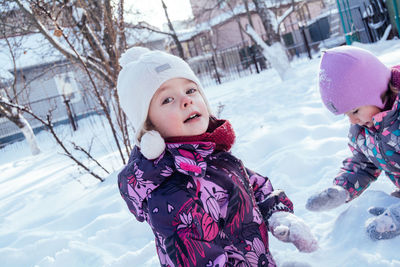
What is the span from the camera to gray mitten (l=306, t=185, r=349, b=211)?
1632 millimetres

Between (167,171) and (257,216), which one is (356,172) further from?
(167,171)

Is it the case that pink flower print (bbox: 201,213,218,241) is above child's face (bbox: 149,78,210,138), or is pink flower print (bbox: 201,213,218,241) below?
below

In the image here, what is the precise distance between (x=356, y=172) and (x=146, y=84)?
4.11 ft

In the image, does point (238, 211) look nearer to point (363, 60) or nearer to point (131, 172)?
point (131, 172)

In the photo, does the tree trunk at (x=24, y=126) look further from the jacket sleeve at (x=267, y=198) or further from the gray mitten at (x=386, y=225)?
the gray mitten at (x=386, y=225)

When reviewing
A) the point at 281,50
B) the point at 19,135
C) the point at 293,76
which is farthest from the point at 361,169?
the point at 19,135

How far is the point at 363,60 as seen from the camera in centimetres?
152

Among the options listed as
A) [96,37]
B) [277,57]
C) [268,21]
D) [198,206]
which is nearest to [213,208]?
[198,206]

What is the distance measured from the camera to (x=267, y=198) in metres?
1.55

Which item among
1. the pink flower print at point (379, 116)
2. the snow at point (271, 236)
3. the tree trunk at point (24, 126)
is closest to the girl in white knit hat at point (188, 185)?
the snow at point (271, 236)

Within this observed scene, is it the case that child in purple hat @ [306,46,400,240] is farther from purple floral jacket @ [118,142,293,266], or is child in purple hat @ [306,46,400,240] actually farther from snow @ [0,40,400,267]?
purple floral jacket @ [118,142,293,266]

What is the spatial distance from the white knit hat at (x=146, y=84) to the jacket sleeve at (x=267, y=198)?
22.4 inches

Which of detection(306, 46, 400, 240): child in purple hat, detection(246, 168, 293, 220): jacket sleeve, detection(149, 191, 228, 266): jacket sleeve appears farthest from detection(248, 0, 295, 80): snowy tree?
detection(149, 191, 228, 266): jacket sleeve

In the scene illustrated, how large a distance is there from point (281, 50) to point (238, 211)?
7.81m
